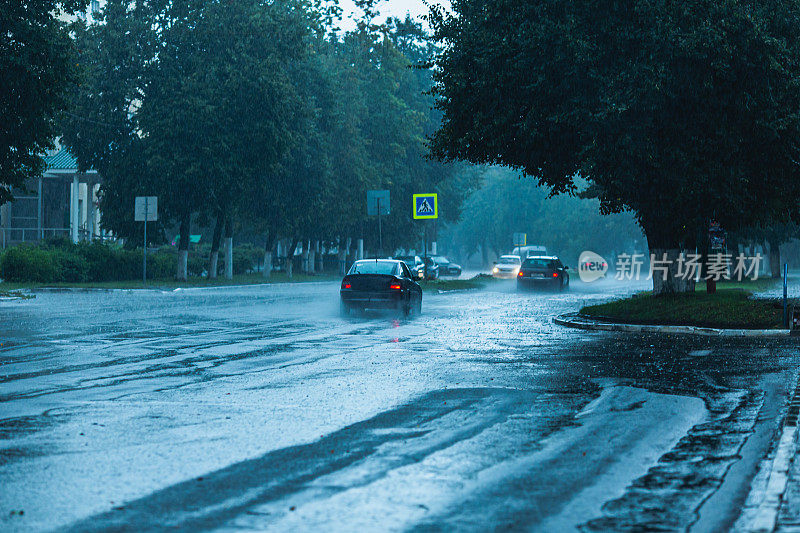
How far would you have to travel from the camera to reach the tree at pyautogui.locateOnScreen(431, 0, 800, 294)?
23297 mm

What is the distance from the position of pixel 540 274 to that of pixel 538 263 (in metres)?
0.71

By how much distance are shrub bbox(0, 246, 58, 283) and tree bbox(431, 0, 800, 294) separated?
920 inches

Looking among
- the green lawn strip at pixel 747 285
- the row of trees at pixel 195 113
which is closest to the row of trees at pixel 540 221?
the green lawn strip at pixel 747 285

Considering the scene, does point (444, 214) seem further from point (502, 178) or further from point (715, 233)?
point (715, 233)

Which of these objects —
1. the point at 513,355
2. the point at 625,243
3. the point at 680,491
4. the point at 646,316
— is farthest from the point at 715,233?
the point at 625,243

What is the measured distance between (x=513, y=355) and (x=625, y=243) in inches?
4220

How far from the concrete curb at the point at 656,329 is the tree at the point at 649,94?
2986 millimetres

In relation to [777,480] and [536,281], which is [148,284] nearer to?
[536,281]

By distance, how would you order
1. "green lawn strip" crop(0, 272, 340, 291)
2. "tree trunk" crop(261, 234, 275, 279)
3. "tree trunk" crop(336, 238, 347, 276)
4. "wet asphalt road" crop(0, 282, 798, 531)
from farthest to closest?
1. "tree trunk" crop(336, 238, 347, 276)
2. "tree trunk" crop(261, 234, 275, 279)
3. "green lawn strip" crop(0, 272, 340, 291)
4. "wet asphalt road" crop(0, 282, 798, 531)

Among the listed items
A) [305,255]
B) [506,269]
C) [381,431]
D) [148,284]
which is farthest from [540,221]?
[381,431]

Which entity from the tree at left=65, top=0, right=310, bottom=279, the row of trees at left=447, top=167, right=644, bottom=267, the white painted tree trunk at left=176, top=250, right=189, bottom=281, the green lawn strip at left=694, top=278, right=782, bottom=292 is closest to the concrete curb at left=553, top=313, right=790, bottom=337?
the green lawn strip at left=694, top=278, right=782, bottom=292

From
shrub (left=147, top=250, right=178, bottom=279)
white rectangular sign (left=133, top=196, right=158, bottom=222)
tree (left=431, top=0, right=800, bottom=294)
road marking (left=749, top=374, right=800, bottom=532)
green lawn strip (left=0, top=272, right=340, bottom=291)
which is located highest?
tree (left=431, top=0, right=800, bottom=294)

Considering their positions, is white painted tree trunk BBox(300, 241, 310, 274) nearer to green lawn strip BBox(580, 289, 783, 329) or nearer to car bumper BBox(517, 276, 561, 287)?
car bumper BBox(517, 276, 561, 287)

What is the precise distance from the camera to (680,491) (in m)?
7.43
